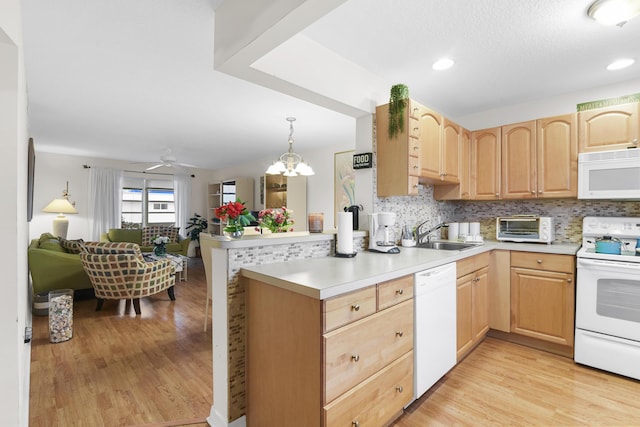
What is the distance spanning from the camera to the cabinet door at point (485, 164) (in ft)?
10.3

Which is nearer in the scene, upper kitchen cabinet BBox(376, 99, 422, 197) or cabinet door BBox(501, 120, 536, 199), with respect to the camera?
upper kitchen cabinet BBox(376, 99, 422, 197)

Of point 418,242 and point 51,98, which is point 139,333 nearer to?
point 51,98

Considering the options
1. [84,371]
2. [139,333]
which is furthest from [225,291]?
[139,333]

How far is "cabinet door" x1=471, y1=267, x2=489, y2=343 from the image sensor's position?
251 centimetres

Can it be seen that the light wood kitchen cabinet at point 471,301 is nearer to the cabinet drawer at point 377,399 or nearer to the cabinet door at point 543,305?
the cabinet door at point 543,305

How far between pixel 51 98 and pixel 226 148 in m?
2.63

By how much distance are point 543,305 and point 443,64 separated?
2173 mm

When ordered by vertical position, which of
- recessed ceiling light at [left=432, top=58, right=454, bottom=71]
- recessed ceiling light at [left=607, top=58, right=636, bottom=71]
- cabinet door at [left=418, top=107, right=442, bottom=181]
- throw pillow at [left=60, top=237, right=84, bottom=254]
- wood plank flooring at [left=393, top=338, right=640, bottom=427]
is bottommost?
wood plank flooring at [left=393, top=338, right=640, bottom=427]

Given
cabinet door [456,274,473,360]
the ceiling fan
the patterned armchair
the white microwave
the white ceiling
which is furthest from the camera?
the ceiling fan

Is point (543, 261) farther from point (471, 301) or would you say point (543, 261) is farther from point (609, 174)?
point (609, 174)

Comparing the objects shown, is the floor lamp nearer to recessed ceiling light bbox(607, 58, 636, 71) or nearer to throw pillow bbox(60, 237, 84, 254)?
throw pillow bbox(60, 237, 84, 254)

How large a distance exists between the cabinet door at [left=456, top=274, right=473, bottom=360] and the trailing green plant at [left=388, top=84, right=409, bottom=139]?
127 centimetres

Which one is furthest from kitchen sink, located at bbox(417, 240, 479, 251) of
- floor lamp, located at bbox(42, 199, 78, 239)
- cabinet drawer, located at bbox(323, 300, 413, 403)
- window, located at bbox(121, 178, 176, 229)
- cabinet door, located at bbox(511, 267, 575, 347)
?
window, located at bbox(121, 178, 176, 229)

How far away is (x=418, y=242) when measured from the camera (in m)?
2.89
